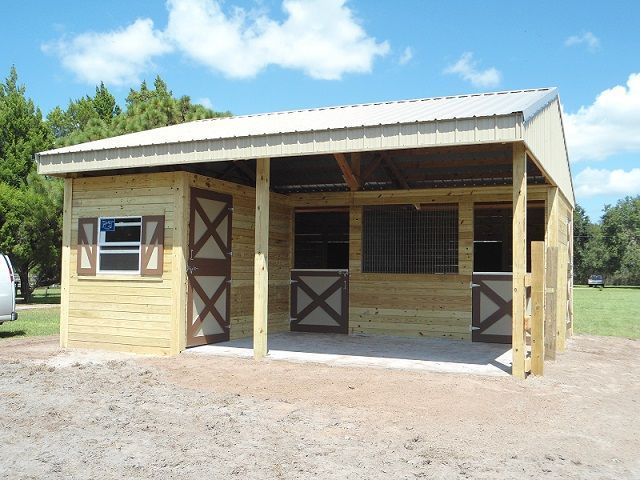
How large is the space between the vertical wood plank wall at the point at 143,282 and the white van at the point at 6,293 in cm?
189

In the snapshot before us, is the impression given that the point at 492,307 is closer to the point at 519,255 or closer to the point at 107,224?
the point at 519,255

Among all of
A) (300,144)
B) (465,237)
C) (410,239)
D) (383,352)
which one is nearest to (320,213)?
(410,239)

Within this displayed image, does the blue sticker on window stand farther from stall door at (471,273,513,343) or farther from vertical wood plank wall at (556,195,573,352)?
vertical wood plank wall at (556,195,573,352)

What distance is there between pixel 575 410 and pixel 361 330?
17.4 ft

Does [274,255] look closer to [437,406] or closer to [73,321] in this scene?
[73,321]

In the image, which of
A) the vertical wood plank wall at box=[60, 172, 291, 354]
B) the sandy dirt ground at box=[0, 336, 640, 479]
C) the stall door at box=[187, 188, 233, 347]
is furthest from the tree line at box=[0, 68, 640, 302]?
the sandy dirt ground at box=[0, 336, 640, 479]

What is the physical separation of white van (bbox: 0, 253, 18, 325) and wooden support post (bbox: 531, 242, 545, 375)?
798cm

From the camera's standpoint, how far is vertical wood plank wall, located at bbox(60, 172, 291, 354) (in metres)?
7.92

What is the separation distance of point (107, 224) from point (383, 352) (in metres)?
4.08

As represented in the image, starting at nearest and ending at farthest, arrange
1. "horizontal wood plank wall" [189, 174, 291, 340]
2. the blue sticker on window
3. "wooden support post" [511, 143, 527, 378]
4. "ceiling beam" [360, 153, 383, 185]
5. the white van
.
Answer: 1. "wooden support post" [511, 143, 527, 378]
2. the blue sticker on window
3. "ceiling beam" [360, 153, 383, 185]
4. "horizontal wood plank wall" [189, 174, 291, 340]
5. the white van

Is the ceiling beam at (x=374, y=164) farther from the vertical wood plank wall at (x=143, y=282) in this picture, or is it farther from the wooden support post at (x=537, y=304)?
the wooden support post at (x=537, y=304)

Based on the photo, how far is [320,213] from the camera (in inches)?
451

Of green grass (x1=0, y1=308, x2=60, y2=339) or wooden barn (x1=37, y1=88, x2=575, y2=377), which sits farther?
green grass (x1=0, y1=308, x2=60, y2=339)

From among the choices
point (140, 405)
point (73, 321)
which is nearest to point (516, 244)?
point (140, 405)
